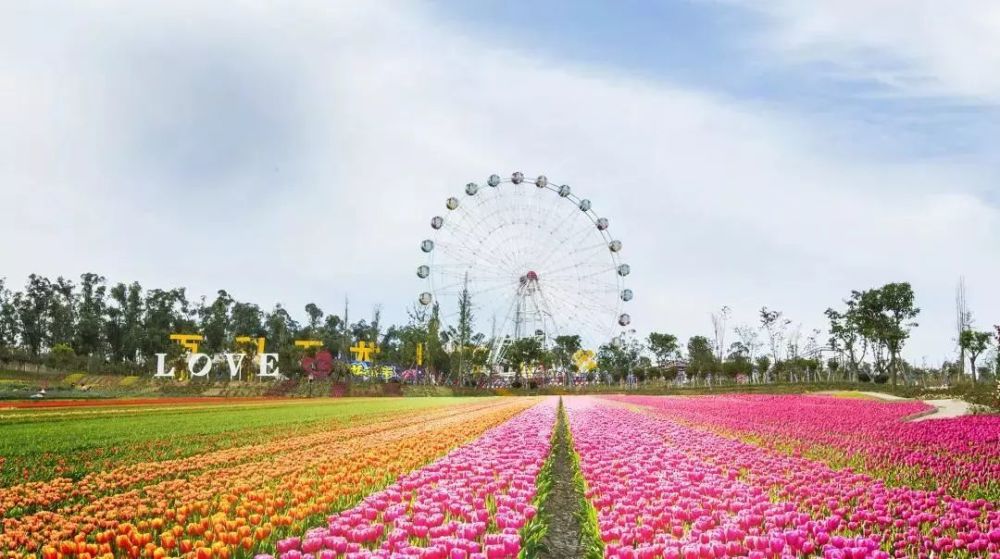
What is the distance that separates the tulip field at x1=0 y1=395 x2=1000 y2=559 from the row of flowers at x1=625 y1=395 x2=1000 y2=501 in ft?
0.17

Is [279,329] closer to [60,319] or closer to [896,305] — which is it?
[60,319]

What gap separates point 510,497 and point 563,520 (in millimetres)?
877

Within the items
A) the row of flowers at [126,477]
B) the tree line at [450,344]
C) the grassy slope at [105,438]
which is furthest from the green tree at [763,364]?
the row of flowers at [126,477]

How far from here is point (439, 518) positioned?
16.0 ft

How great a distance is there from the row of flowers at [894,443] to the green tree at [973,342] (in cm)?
3799

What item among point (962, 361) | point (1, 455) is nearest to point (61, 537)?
point (1, 455)

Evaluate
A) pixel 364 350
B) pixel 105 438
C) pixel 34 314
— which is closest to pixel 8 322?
pixel 34 314

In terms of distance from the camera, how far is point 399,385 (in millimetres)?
55438

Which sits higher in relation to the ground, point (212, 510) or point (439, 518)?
point (439, 518)

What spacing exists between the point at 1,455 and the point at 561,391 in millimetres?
51277

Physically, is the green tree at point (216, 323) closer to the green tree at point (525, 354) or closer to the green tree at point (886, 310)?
the green tree at point (525, 354)

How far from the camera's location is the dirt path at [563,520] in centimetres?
528

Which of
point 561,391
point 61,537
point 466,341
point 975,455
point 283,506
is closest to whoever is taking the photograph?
point 61,537

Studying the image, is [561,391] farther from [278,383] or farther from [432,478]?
[432,478]
